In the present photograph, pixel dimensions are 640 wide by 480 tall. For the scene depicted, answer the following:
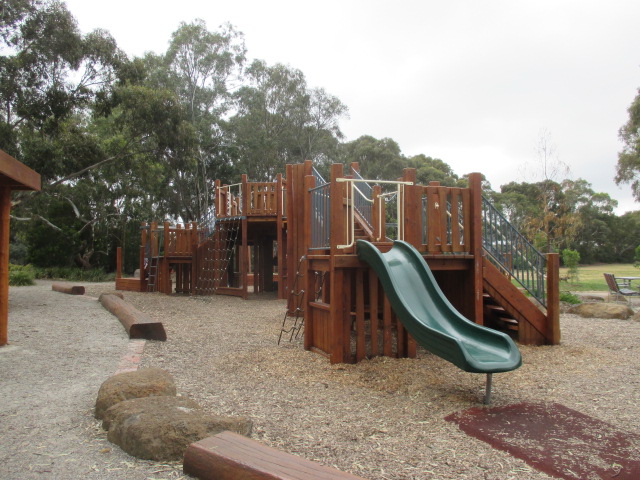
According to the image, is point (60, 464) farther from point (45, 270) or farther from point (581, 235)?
point (581, 235)

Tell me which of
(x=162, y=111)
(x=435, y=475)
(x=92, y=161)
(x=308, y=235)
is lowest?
(x=435, y=475)

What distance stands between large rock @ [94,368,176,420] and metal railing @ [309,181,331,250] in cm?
291

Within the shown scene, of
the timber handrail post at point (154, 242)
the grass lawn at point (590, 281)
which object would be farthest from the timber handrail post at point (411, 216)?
the timber handrail post at point (154, 242)

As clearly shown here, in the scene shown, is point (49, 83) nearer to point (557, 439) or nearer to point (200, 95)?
point (557, 439)

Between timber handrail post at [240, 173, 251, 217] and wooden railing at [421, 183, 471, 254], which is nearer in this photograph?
wooden railing at [421, 183, 471, 254]

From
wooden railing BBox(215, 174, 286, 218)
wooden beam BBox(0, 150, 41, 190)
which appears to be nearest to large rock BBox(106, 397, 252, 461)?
wooden beam BBox(0, 150, 41, 190)

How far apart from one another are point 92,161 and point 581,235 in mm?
47270

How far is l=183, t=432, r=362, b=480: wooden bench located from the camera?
257 cm

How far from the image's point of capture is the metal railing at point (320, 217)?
270 inches

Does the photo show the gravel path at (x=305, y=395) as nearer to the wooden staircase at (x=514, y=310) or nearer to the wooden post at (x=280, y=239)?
the wooden staircase at (x=514, y=310)

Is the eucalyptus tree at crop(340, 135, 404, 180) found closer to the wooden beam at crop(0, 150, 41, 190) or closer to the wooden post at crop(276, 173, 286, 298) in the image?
the wooden post at crop(276, 173, 286, 298)

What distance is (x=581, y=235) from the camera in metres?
49.6

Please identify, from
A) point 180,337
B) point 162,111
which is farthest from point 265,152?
point 180,337

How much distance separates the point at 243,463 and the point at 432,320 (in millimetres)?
3076
